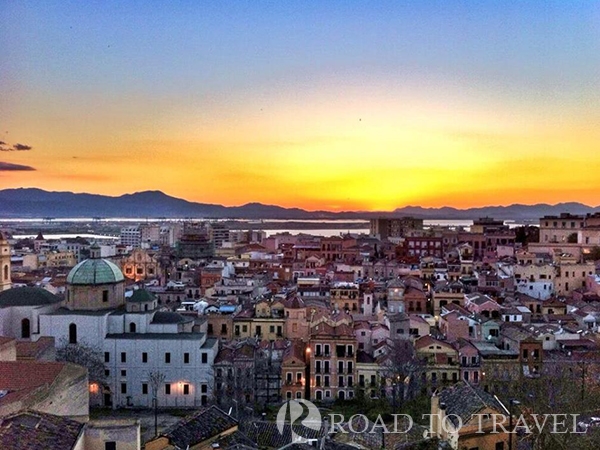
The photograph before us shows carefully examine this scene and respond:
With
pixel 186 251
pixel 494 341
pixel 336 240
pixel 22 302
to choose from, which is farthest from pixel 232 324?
pixel 186 251

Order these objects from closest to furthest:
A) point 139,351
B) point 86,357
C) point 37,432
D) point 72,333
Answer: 1. point 37,432
2. point 86,357
3. point 139,351
4. point 72,333

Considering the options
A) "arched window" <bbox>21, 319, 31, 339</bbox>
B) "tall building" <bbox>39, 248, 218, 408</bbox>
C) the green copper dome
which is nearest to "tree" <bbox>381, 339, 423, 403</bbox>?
"tall building" <bbox>39, 248, 218, 408</bbox>

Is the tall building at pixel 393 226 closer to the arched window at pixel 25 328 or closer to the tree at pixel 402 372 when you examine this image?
the tree at pixel 402 372

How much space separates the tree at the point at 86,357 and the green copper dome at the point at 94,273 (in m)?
3.10

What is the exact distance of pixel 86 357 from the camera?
25.9 meters

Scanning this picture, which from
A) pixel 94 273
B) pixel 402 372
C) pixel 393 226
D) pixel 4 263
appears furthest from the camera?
pixel 393 226

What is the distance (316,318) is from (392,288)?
9.45m

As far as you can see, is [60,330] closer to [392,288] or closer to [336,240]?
[392,288]

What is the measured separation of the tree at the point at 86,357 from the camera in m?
25.7

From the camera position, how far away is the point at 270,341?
97.3 feet

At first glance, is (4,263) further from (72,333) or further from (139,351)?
(139,351)

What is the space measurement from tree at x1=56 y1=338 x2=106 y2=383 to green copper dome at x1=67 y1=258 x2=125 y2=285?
10.2 feet

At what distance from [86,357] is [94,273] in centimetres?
→ 420

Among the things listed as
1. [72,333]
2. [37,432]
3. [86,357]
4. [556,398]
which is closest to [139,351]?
[86,357]
